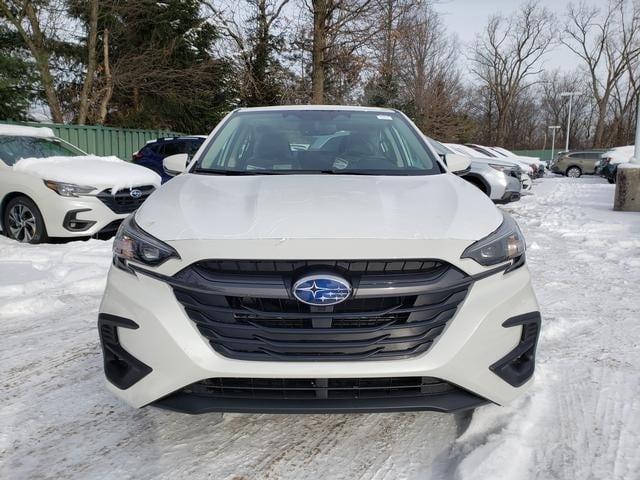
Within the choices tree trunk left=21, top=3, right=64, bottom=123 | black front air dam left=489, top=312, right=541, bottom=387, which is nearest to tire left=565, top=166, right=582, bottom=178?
tree trunk left=21, top=3, right=64, bottom=123

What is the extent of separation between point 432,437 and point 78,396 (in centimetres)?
179

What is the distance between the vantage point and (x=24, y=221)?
6363 mm

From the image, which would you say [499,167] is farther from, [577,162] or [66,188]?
[577,162]

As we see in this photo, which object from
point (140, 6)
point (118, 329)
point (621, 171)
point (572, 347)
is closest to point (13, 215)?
point (118, 329)

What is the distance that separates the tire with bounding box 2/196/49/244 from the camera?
6266mm

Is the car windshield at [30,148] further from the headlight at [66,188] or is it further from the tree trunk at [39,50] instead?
the tree trunk at [39,50]

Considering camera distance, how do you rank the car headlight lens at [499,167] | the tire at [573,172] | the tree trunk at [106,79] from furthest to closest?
the tire at [573,172] < the tree trunk at [106,79] < the car headlight lens at [499,167]

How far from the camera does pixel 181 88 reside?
20.1 meters

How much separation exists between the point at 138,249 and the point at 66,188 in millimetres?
4746

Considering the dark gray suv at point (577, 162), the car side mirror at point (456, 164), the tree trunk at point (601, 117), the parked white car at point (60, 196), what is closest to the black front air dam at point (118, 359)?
the car side mirror at point (456, 164)

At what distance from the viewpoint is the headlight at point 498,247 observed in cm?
201

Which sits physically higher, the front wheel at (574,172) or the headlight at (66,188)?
the headlight at (66,188)

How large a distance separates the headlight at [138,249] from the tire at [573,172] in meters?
32.4

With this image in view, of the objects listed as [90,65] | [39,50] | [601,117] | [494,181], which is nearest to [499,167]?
[494,181]
